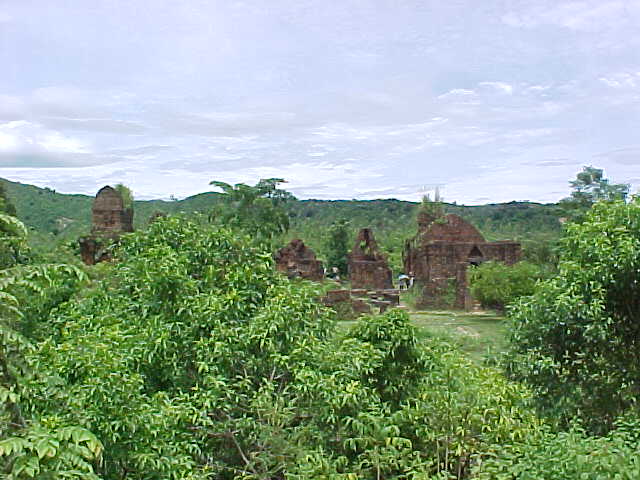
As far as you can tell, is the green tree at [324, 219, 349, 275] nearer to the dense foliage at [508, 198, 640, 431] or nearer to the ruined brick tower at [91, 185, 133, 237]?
the ruined brick tower at [91, 185, 133, 237]

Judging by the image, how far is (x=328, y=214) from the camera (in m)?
57.5

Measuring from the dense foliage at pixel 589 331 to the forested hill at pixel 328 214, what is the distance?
62.0 ft

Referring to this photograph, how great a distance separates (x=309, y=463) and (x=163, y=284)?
6.75 feet

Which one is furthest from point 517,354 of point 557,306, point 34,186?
point 34,186

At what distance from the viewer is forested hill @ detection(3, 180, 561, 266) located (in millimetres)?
34469

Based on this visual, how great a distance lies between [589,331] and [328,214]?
52.4 meters

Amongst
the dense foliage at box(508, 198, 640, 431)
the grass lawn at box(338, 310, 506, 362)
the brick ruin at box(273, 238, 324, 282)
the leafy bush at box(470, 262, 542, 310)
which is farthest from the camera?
the brick ruin at box(273, 238, 324, 282)

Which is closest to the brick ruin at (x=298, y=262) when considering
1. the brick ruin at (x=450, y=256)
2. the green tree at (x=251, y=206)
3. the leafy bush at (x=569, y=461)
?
the green tree at (x=251, y=206)

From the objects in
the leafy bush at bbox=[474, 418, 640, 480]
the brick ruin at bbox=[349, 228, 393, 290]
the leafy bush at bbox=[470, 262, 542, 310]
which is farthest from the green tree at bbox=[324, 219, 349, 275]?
the leafy bush at bbox=[474, 418, 640, 480]

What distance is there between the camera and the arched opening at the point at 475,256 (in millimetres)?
24844

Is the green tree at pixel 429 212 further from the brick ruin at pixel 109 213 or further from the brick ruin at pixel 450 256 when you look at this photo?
the brick ruin at pixel 109 213

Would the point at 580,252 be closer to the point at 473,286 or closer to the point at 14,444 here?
the point at 14,444

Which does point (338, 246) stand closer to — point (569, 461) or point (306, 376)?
point (306, 376)

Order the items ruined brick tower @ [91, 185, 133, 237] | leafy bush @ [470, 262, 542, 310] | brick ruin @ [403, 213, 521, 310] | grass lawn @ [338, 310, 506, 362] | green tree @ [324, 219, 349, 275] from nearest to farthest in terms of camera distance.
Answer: grass lawn @ [338, 310, 506, 362]
leafy bush @ [470, 262, 542, 310]
ruined brick tower @ [91, 185, 133, 237]
brick ruin @ [403, 213, 521, 310]
green tree @ [324, 219, 349, 275]
